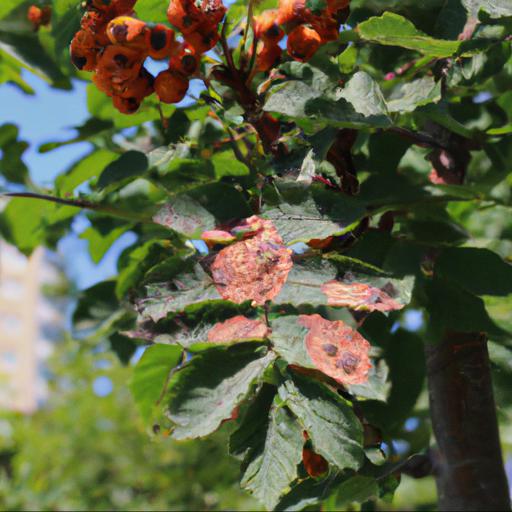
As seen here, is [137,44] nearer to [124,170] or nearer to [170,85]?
[170,85]

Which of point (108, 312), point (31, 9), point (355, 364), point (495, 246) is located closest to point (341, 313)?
point (355, 364)

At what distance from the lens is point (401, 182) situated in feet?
2.14

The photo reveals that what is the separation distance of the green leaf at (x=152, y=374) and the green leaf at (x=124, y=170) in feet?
0.56

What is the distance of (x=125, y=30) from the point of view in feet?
1.71

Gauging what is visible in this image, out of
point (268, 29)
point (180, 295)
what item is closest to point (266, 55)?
point (268, 29)

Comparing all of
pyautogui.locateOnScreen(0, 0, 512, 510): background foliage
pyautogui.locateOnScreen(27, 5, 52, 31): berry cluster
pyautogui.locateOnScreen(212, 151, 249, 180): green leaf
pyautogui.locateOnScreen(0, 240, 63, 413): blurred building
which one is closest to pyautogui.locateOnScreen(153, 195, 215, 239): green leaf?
pyautogui.locateOnScreen(0, 0, 512, 510): background foliage

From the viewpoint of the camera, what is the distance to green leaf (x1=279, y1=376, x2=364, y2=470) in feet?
1.52

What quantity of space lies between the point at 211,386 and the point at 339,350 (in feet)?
0.33

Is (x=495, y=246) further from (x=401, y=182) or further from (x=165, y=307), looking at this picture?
(x=165, y=307)

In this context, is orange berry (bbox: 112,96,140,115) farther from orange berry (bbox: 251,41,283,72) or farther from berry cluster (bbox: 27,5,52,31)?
berry cluster (bbox: 27,5,52,31)

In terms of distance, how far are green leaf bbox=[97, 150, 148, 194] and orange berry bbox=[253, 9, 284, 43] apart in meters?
0.16

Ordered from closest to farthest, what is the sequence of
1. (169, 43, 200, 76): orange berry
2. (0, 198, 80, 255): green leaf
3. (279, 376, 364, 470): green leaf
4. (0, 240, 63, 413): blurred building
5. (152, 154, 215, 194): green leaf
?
1. (279, 376, 364, 470): green leaf
2. (169, 43, 200, 76): orange berry
3. (152, 154, 215, 194): green leaf
4. (0, 198, 80, 255): green leaf
5. (0, 240, 63, 413): blurred building

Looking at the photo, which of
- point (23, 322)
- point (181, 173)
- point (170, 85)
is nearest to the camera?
point (170, 85)

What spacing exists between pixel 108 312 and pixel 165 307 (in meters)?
0.36
